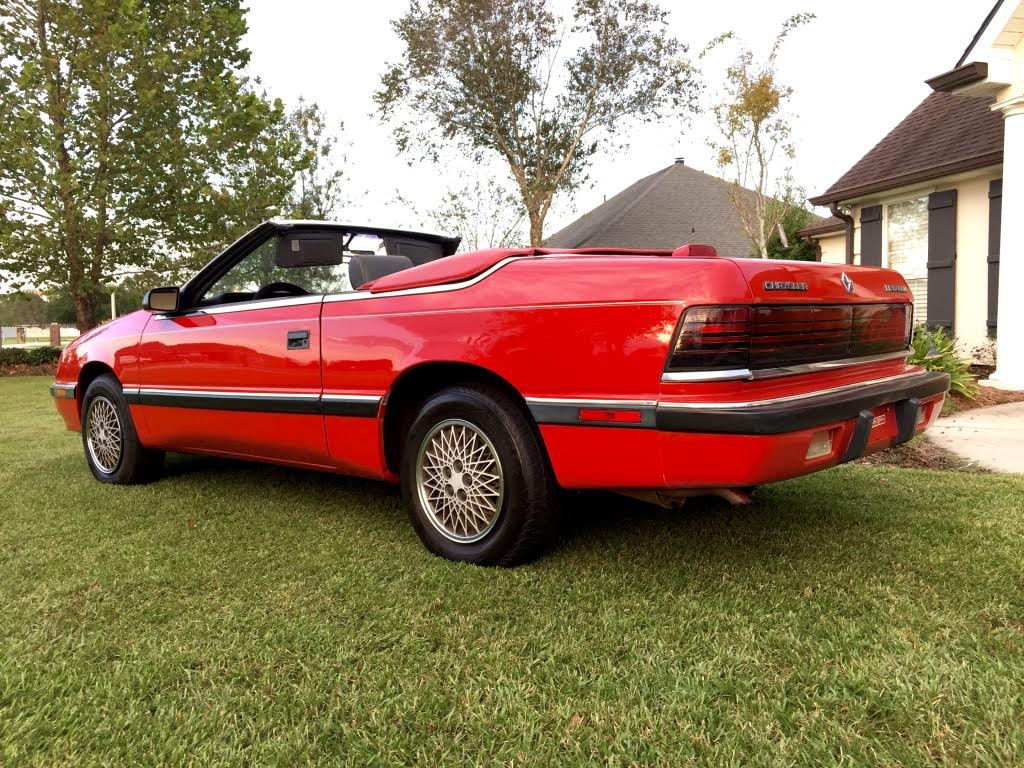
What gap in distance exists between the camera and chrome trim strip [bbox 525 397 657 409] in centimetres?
249

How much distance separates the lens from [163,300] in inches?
171

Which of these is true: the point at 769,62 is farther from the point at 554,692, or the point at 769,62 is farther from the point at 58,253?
the point at 554,692

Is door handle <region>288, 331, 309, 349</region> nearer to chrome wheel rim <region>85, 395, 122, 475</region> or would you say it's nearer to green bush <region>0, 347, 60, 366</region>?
chrome wheel rim <region>85, 395, 122, 475</region>

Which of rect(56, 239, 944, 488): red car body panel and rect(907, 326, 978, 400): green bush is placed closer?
rect(56, 239, 944, 488): red car body panel

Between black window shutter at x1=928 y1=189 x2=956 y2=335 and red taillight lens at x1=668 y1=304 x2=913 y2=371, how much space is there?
9046mm

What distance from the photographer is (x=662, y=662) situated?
221cm

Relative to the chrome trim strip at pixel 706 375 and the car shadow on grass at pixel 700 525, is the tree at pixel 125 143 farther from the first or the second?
the chrome trim strip at pixel 706 375

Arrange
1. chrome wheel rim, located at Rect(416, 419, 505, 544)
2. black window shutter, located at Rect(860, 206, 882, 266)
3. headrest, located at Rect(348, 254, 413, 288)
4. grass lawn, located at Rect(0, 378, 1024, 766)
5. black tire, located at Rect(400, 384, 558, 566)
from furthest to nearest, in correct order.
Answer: black window shutter, located at Rect(860, 206, 882, 266)
headrest, located at Rect(348, 254, 413, 288)
chrome wheel rim, located at Rect(416, 419, 505, 544)
black tire, located at Rect(400, 384, 558, 566)
grass lawn, located at Rect(0, 378, 1024, 766)

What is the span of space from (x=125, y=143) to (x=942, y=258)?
16.7m

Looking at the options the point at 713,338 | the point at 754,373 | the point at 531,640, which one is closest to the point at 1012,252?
the point at 754,373

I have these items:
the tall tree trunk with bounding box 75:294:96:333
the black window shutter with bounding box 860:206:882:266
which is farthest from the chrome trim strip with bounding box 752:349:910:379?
the tall tree trunk with bounding box 75:294:96:333

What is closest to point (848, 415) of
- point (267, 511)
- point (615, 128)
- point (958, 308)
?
point (267, 511)

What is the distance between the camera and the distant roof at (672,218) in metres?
23.5

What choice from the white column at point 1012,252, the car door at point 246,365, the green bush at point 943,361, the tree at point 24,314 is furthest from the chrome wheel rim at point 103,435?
the tree at point 24,314
